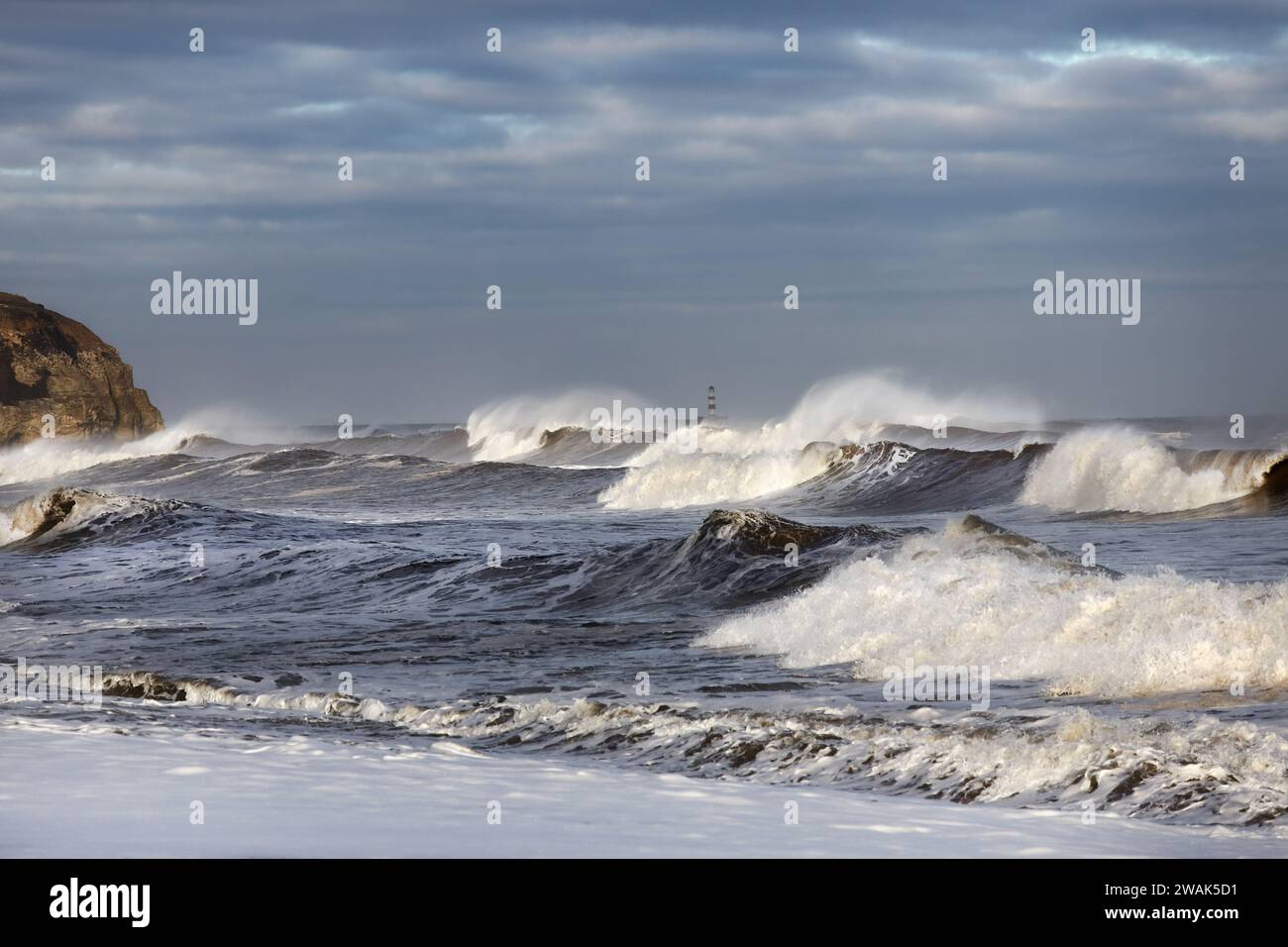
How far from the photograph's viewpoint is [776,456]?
125 ft

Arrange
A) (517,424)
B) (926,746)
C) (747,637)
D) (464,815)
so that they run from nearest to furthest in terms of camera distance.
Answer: (464,815)
(926,746)
(747,637)
(517,424)

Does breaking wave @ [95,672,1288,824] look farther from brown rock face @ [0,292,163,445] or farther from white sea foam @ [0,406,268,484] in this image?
brown rock face @ [0,292,163,445]

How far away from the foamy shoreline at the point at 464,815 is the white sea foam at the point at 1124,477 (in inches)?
766

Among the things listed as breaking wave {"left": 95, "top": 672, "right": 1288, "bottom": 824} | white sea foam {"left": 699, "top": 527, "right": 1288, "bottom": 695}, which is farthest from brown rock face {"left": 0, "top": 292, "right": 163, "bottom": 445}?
breaking wave {"left": 95, "top": 672, "right": 1288, "bottom": 824}

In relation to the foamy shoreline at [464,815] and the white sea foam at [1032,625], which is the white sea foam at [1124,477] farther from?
the foamy shoreline at [464,815]

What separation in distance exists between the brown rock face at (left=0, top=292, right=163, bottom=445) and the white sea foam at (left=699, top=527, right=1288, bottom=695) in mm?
113776

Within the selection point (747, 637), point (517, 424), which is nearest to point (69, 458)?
point (517, 424)

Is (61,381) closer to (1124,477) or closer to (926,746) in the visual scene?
(1124,477)

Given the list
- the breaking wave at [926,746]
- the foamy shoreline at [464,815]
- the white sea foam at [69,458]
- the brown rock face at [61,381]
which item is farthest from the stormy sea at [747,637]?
the brown rock face at [61,381]

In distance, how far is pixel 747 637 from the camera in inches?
470

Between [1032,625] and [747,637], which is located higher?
[1032,625]

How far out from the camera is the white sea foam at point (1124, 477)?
2444 centimetres

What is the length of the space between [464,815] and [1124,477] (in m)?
22.1
